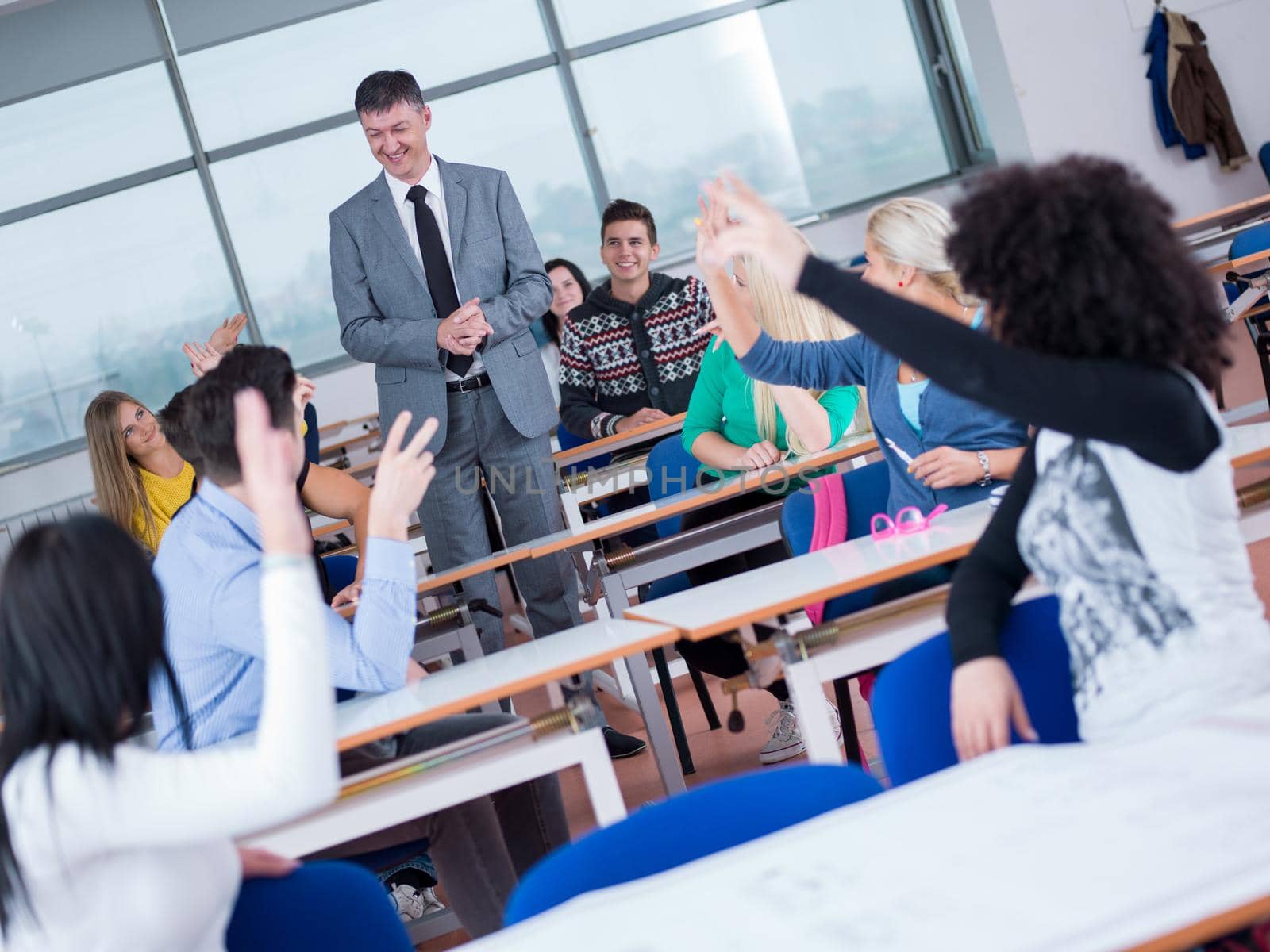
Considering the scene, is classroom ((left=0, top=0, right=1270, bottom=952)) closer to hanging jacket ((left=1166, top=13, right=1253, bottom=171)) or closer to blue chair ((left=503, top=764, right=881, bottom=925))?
blue chair ((left=503, top=764, right=881, bottom=925))

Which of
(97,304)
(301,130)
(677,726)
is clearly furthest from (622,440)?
(97,304)

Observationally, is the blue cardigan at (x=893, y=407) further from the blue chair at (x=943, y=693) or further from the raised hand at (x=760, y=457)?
the blue chair at (x=943, y=693)

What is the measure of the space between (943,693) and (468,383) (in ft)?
7.63

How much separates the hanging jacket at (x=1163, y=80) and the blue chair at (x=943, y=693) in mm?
7217

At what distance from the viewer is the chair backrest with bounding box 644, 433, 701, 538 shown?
3.63m

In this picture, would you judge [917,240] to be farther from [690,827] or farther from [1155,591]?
[690,827]

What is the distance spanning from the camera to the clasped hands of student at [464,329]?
3.23 meters

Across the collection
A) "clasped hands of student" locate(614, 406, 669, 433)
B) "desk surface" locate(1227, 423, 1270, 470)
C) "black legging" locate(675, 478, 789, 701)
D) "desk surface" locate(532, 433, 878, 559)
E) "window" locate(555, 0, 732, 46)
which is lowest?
"black legging" locate(675, 478, 789, 701)

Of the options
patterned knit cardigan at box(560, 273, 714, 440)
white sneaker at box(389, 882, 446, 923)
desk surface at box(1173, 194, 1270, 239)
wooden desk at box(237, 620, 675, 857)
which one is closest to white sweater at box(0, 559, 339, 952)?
wooden desk at box(237, 620, 675, 857)

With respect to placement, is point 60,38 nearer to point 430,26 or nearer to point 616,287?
point 430,26

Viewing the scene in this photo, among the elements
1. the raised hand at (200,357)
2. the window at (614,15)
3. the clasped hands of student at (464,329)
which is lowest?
the clasped hands of student at (464,329)

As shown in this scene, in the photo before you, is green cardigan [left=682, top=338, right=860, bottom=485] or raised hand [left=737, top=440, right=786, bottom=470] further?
green cardigan [left=682, top=338, right=860, bottom=485]

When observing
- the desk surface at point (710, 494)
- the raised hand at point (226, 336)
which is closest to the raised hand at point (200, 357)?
the raised hand at point (226, 336)

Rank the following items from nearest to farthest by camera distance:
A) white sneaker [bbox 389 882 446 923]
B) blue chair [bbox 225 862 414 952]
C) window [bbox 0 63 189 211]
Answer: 1. blue chair [bbox 225 862 414 952]
2. white sneaker [bbox 389 882 446 923]
3. window [bbox 0 63 189 211]
